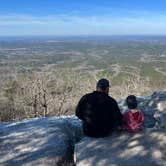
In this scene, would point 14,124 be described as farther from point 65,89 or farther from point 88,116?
point 65,89

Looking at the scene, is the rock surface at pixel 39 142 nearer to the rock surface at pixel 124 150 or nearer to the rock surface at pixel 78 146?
the rock surface at pixel 78 146

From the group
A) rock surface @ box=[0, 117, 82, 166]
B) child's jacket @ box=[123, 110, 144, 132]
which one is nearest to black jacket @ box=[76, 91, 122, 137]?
child's jacket @ box=[123, 110, 144, 132]

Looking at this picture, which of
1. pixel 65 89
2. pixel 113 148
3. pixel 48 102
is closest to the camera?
pixel 113 148

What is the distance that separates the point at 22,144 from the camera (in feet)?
27.8

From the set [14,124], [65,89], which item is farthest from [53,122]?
[65,89]

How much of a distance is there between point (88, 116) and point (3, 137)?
7.27 ft

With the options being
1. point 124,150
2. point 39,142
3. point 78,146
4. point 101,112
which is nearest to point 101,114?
point 101,112

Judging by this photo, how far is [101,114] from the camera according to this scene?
8180mm

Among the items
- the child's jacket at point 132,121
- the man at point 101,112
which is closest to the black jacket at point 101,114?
the man at point 101,112

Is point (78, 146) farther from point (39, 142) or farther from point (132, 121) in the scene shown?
point (132, 121)

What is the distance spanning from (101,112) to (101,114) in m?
0.05

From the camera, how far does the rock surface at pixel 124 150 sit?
7.05 m

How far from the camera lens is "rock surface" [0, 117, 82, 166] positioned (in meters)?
7.71

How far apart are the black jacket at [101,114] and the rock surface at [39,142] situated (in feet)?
2.51
